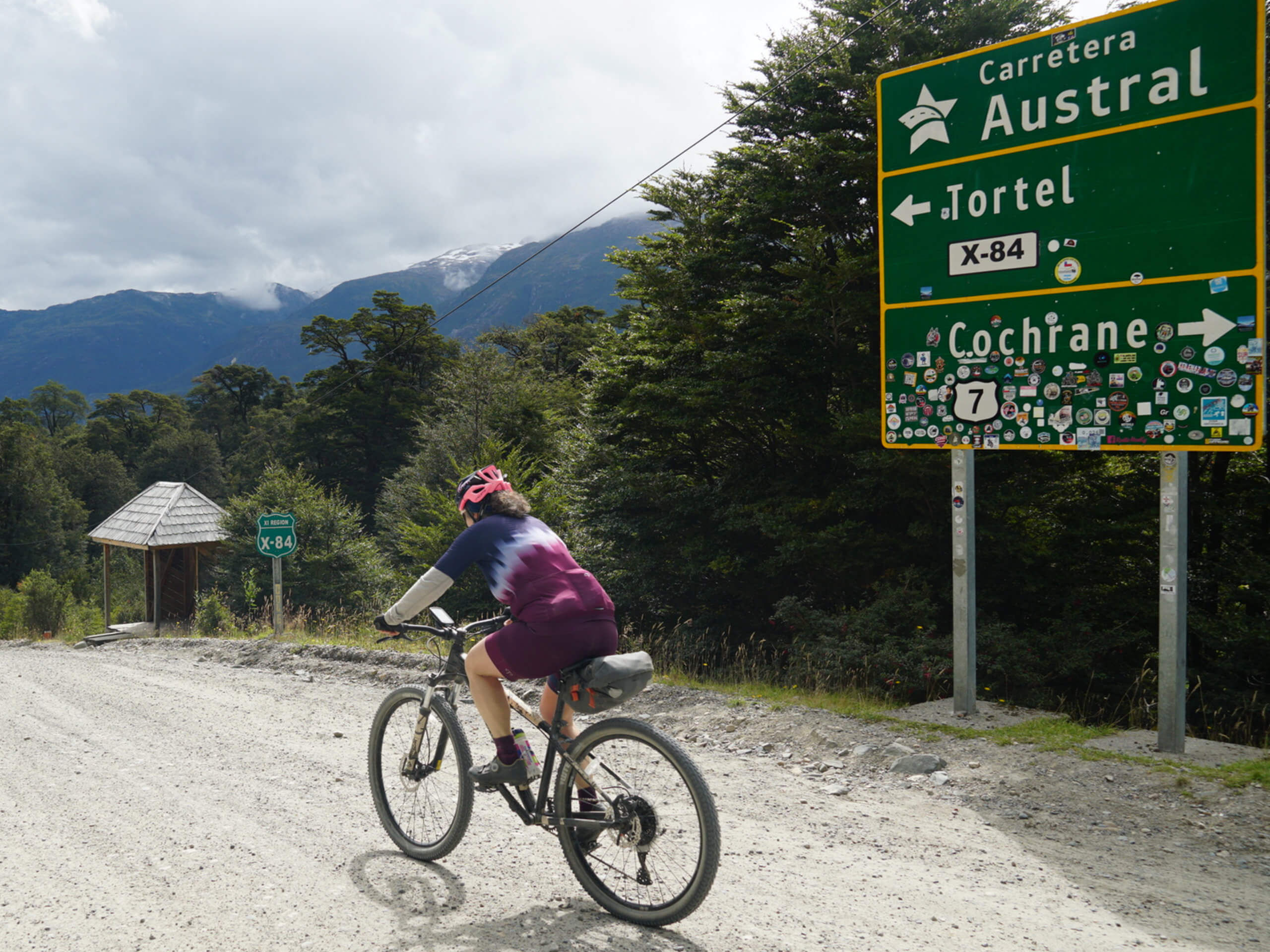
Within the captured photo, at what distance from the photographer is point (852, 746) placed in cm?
634

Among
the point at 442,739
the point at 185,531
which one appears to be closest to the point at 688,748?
the point at 442,739

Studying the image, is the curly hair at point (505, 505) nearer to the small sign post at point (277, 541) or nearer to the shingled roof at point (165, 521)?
the small sign post at point (277, 541)

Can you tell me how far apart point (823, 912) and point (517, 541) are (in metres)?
2.15

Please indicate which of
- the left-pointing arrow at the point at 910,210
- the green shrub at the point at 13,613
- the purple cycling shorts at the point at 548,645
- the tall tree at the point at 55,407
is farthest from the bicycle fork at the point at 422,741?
the tall tree at the point at 55,407

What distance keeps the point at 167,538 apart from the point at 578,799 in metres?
29.1

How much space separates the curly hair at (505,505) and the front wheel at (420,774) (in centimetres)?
104

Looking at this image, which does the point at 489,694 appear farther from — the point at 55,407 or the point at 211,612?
the point at 55,407

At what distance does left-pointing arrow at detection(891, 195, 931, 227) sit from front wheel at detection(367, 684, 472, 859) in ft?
17.9

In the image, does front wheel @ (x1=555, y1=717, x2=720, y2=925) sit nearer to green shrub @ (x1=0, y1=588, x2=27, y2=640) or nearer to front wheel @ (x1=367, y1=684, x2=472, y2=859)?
front wheel @ (x1=367, y1=684, x2=472, y2=859)

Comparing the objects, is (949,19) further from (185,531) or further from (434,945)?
(185,531)

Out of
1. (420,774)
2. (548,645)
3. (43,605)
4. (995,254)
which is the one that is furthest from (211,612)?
(548,645)

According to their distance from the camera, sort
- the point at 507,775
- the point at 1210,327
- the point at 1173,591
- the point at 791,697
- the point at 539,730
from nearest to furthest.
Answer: the point at 507,775 < the point at 539,730 < the point at 1210,327 < the point at 1173,591 < the point at 791,697

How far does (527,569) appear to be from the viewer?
12.6ft

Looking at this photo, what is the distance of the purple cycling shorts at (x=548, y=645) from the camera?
376 centimetres
